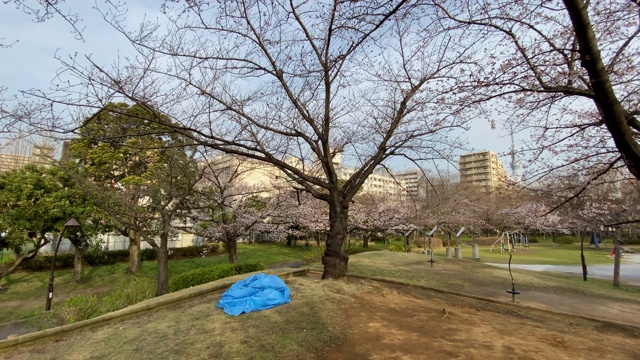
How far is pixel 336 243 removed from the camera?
28.3 feet

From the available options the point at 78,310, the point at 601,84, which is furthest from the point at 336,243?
the point at 601,84

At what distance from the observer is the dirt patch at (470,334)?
14.8ft

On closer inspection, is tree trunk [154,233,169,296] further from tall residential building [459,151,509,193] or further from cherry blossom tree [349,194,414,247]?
cherry blossom tree [349,194,414,247]

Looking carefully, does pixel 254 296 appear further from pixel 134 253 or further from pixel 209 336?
pixel 134 253

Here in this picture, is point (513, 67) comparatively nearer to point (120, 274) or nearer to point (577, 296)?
point (577, 296)

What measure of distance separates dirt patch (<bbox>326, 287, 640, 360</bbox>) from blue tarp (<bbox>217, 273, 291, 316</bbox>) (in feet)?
4.80

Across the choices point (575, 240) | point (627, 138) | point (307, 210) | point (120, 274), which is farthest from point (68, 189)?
point (575, 240)

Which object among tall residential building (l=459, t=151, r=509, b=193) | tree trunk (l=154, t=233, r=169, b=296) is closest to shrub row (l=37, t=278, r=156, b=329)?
tree trunk (l=154, t=233, r=169, b=296)

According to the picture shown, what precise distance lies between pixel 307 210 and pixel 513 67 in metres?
16.6

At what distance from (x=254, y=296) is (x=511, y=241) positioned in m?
30.3

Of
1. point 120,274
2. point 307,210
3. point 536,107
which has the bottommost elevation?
point 120,274

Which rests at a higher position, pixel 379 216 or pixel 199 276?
pixel 379 216

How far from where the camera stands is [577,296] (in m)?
8.98

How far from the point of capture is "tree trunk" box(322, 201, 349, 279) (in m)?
8.58
